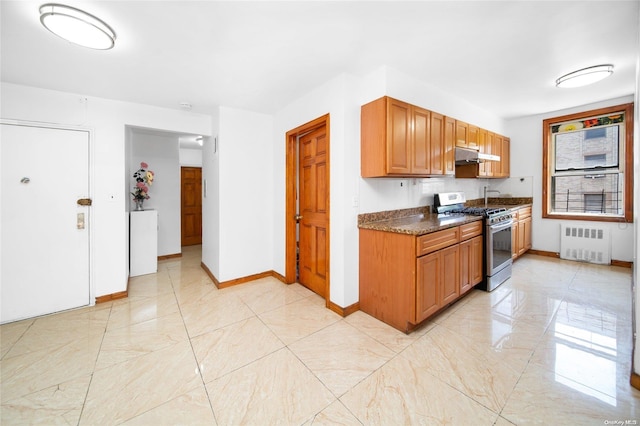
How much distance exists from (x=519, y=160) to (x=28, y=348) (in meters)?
7.22

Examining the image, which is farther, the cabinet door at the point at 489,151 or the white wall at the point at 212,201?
the cabinet door at the point at 489,151

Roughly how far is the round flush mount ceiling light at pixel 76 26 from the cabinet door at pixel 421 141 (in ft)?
8.71

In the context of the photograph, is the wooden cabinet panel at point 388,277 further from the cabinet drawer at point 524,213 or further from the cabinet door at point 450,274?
the cabinet drawer at point 524,213

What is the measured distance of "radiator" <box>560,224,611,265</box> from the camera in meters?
3.96

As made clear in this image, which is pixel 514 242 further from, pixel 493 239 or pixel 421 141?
pixel 421 141

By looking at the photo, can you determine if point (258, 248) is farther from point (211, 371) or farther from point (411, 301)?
point (411, 301)

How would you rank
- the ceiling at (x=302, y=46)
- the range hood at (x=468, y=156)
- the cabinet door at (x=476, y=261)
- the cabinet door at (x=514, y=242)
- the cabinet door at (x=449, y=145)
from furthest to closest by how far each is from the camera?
the cabinet door at (x=514, y=242) < the range hood at (x=468, y=156) < the cabinet door at (x=449, y=145) < the cabinet door at (x=476, y=261) < the ceiling at (x=302, y=46)

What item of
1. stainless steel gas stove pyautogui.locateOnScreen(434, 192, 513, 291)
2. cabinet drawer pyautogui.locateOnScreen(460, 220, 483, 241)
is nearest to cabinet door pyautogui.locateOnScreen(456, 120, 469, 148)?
stainless steel gas stove pyautogui.locateOnScreen(434, 192, 513, 291)

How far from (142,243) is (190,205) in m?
2.40

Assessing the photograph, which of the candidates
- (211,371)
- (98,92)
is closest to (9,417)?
(211,371)

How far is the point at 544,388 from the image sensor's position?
1.60m

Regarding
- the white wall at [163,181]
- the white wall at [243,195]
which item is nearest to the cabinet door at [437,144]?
the white wall at [243,195]

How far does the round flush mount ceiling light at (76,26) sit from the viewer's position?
61.6 inches

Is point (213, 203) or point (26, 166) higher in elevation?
point (26, 166)
